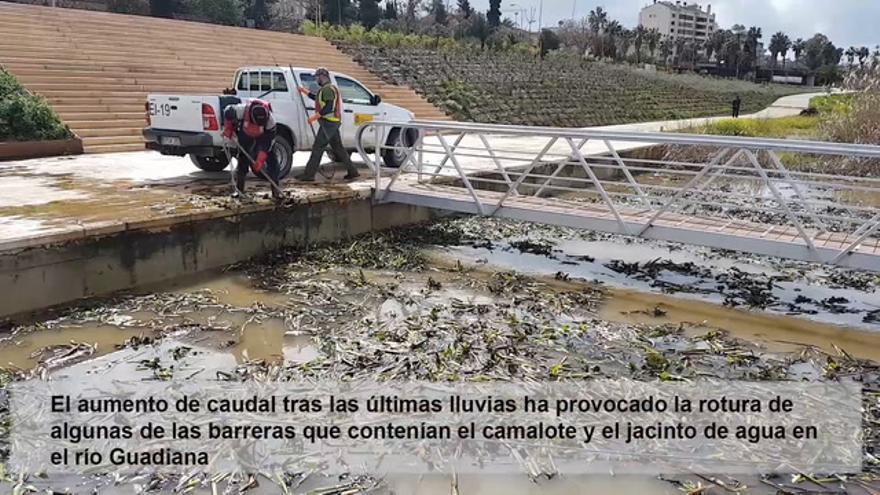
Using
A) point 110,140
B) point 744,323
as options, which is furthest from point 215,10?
point 744,323

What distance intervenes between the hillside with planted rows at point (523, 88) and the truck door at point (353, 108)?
10260 millimetres

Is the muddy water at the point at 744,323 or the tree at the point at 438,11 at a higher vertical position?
the tree at the point at 438,11

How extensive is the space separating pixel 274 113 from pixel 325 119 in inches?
31.2

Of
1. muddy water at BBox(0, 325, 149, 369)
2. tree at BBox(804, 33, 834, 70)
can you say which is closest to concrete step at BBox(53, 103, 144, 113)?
muddy water at BBox(0, 325, 149, 369)

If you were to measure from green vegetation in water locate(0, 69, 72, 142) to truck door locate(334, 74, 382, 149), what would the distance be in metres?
4.71

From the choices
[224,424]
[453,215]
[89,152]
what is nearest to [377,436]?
[224,424]

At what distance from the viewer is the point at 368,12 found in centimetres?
3784

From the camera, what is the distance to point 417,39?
2447cm

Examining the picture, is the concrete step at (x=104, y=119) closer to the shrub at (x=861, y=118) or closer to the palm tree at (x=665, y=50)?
the shrub at (x=861, y=118)

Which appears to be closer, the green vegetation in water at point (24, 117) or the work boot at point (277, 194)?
the work boot at point (277, 194)

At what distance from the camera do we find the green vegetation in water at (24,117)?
33.9ft

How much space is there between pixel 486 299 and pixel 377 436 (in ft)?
9.07

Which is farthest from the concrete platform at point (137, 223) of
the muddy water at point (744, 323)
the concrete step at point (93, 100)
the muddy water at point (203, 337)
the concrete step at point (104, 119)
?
the muddy water at point (744, 323)

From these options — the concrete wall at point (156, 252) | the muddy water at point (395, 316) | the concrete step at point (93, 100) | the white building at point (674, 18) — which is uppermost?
the white building at point (674, 18)
